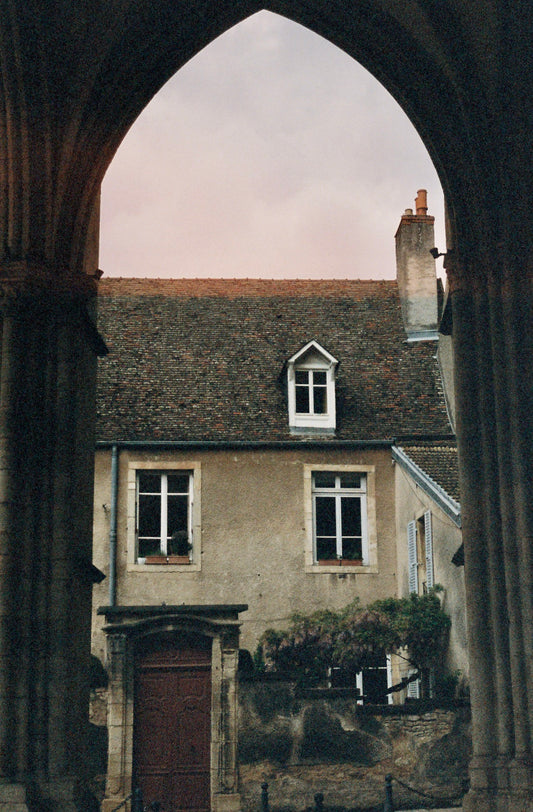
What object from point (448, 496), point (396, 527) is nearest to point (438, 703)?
point (448, 496)

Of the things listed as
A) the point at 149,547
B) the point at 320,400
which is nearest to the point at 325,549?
the point at 320,400

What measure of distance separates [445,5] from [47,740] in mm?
4450

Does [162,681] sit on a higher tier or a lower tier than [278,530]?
lower

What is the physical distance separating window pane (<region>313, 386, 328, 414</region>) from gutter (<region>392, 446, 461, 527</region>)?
1.06 m

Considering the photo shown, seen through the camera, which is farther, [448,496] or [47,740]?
[448,496]

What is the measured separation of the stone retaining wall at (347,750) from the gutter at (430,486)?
2.08 m

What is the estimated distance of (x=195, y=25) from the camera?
23.9 ft

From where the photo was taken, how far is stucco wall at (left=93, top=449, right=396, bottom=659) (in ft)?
48.6

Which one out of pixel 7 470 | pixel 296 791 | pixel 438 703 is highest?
pixel 7 470

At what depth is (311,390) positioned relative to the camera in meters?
15.6

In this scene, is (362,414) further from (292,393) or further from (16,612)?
(16,612)

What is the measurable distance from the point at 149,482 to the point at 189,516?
0.64 meters

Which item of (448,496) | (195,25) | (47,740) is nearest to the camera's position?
(47,740)

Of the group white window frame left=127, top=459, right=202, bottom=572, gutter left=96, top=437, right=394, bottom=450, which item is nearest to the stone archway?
gutter left=96, top=437, right=394, bottom=450
